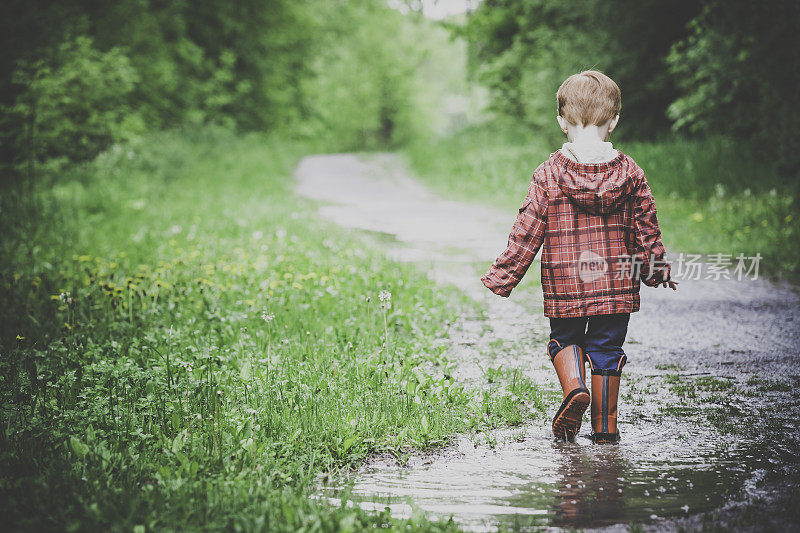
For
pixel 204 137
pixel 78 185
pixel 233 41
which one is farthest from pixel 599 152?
pixel 233 41

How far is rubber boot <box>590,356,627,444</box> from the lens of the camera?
334cm

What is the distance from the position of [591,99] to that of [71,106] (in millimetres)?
14865

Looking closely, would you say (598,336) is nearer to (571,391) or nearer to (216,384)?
(571,391)

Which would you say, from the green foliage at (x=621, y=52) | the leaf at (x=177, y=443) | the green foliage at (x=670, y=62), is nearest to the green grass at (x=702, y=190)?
the green foliage at (x=670, y=62)

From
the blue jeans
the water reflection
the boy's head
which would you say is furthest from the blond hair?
the water reflection

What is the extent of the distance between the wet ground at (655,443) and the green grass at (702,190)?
1.52 m

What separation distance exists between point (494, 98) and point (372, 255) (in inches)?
683

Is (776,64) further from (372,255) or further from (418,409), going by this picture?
(418,409)

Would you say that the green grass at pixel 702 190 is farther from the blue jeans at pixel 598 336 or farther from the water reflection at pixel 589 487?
the water reflection at pixel 589 487

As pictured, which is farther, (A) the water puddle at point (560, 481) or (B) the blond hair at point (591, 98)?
(B) the blond hair at point (591, 98)

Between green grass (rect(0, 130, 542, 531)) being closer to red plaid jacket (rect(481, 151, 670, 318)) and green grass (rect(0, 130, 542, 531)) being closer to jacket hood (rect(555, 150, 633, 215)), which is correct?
red plaid jacket (rect(481, 151, 670, 318))

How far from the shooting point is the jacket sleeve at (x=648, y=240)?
10.8 ft

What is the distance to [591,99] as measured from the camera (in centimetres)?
323

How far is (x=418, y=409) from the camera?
367cm
